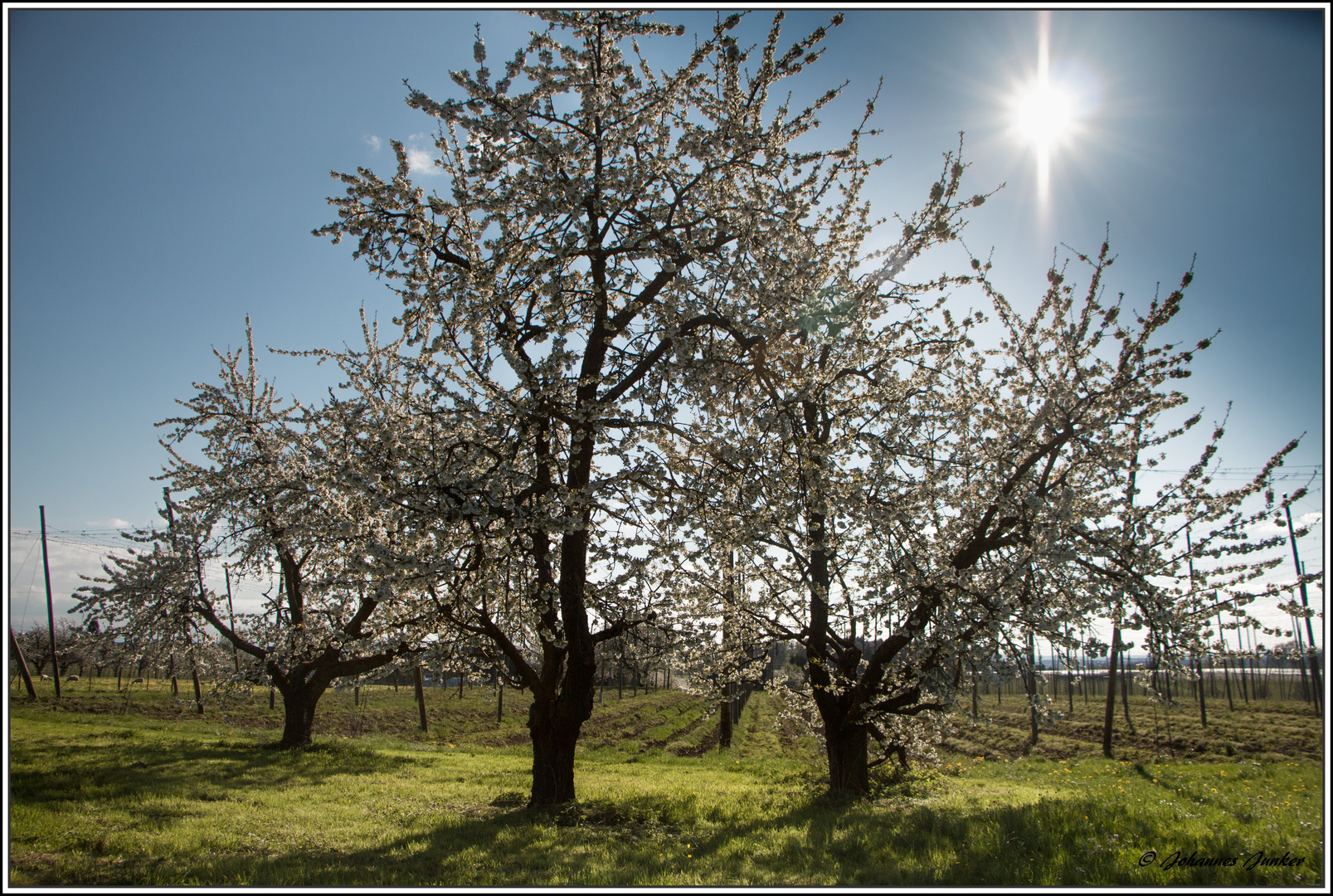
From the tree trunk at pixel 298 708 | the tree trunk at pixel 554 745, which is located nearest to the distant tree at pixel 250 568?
the tree trunk at pixel 298 708

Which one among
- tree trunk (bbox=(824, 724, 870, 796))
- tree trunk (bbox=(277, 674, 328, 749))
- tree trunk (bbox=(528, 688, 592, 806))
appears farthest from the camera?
tree trunk (bbox=(277, 674, 328, 749))

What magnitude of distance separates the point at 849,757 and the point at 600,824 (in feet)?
17.6

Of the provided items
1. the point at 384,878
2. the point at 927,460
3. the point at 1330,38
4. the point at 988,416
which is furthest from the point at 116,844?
the point at 1330,38

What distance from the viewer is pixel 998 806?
10.5m

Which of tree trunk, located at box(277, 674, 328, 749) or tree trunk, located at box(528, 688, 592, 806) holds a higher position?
tree trunk, located at box(528, 688, 592, 806)

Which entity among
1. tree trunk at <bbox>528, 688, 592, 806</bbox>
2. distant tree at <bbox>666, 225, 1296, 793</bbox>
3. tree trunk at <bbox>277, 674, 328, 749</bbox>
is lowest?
tree trunk at <bbox>277, 674, 328, 749</bbox>

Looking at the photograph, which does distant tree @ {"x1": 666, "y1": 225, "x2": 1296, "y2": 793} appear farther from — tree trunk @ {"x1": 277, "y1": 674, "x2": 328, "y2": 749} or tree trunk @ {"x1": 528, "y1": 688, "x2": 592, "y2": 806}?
tree trunk @ {"x1": 277, "y1": 674, "x2": 328, "y2": 749}

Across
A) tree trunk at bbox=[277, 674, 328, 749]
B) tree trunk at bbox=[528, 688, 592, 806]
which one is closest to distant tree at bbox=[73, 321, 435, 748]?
tree trunk at bbox=[277, 674, 328, 749]

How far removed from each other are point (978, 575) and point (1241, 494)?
3.88 m

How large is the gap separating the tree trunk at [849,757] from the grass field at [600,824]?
2.09 ft

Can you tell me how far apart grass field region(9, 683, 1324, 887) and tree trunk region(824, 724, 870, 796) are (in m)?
0.64

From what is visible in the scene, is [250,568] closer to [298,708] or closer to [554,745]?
[298,708]

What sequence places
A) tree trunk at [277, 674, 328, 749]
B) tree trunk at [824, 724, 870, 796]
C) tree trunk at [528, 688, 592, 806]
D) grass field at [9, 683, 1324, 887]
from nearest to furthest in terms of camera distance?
grass field at [9, 683, 1324, 887] < tree trunk at [528, 688, 592, 806] < tree trunk at [824, 724, 870, 796] < tree trunk at [277, 674, 328, 749]

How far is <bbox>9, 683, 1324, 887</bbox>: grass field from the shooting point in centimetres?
663
